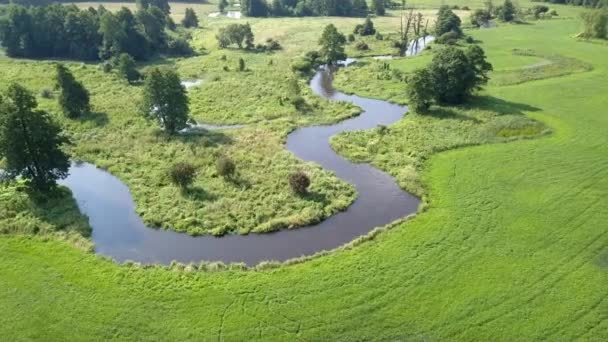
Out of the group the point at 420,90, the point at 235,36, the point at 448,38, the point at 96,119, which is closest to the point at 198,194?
the point at 96,119

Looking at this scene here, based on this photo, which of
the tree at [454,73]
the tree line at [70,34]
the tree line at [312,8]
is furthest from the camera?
the tree line at [312,8]

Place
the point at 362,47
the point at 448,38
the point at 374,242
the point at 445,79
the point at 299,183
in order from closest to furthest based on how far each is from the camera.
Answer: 1. the point at 374,242
2. the point at 299,183
3. the point at 445,79
4. the point at 362,47
5. the point at 448,38

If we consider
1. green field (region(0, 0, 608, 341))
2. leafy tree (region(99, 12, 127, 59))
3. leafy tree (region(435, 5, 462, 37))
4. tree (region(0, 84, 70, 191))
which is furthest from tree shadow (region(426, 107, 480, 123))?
leafy tree (region(99, 12, 127, 59))

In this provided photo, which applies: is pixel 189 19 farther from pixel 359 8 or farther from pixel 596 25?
pixel 596 25

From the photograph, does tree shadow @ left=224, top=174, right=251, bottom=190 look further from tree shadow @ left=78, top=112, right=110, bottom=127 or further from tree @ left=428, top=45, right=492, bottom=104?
tree @ left=428, top=45, right=492, bottom=104

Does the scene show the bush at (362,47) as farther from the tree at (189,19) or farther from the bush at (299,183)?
the bush at (299,183)

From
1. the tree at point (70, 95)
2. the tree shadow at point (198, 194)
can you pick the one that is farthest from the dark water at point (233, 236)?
the tree at point (70, 95)

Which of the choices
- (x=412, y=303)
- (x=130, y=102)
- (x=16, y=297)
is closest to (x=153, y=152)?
(x=130, y=102)
